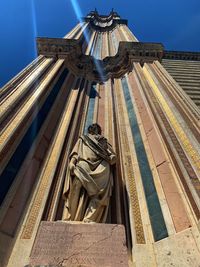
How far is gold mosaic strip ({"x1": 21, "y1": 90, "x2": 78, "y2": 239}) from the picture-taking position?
4621mm

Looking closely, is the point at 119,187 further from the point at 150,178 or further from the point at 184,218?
the point at 184,218

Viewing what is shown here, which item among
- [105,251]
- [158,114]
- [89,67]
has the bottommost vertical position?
[105,251]

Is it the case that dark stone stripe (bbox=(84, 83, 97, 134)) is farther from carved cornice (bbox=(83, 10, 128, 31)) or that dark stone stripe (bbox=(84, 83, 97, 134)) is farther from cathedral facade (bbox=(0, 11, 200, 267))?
carved cornice (bbox=(83, 10, 128, 31))

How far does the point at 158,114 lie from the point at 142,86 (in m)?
2.03

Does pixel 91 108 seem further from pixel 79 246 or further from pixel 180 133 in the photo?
pixel 79 246

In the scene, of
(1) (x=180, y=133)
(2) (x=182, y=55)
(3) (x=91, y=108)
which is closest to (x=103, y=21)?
(2) (x=182, y=55)

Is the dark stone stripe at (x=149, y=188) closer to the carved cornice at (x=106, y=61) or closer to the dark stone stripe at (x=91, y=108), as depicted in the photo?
the dark stone stripe at (x=91, y=108)

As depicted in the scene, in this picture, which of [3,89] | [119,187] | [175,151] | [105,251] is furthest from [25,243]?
[3,89]

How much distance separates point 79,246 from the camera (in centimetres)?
364

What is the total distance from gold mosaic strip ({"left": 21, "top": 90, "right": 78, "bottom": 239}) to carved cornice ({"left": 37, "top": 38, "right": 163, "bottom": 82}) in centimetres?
326

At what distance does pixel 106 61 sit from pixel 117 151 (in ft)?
20.7

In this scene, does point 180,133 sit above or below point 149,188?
above

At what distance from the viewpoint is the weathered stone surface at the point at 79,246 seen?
11.3 ft

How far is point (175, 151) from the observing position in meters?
5.45
